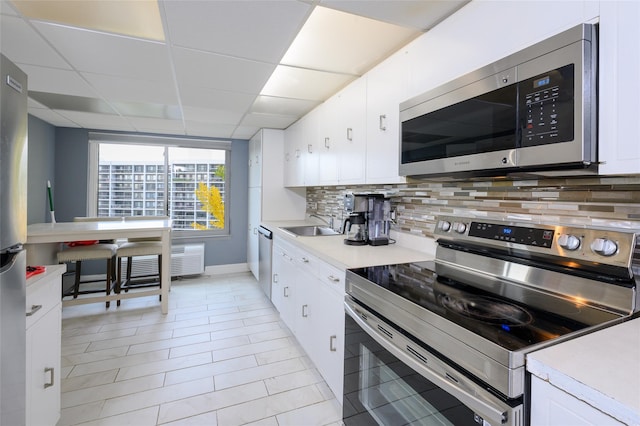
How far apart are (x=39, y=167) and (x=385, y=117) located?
4195 millimetres

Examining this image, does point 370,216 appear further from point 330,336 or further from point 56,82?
point 56,82

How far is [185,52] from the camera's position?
187 cm

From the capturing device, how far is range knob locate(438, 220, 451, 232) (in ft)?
5.16

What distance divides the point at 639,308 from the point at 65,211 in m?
5.46

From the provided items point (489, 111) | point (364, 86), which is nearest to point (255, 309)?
point (364, 86)

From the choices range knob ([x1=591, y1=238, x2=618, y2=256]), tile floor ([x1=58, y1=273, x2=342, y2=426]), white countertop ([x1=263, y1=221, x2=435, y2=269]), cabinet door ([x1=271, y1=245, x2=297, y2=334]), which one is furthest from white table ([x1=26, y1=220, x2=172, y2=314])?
range knob ([x1=591, y1=238, x2=618, y2=256])

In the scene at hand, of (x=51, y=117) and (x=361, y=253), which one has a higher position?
(x=51, y=117)

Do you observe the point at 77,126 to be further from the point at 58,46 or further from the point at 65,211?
the point at 58,46

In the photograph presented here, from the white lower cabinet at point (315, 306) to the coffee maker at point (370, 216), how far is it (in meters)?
0.42

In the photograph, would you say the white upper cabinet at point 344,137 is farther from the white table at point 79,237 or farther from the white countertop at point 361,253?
the white table at point 79,237

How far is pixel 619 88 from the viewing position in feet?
A: 2.70

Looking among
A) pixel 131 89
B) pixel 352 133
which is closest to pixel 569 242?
pixel 352 133

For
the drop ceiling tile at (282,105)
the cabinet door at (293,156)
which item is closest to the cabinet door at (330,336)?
the cabinet door at (293,156)

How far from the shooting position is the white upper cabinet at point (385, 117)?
67.2 inches
